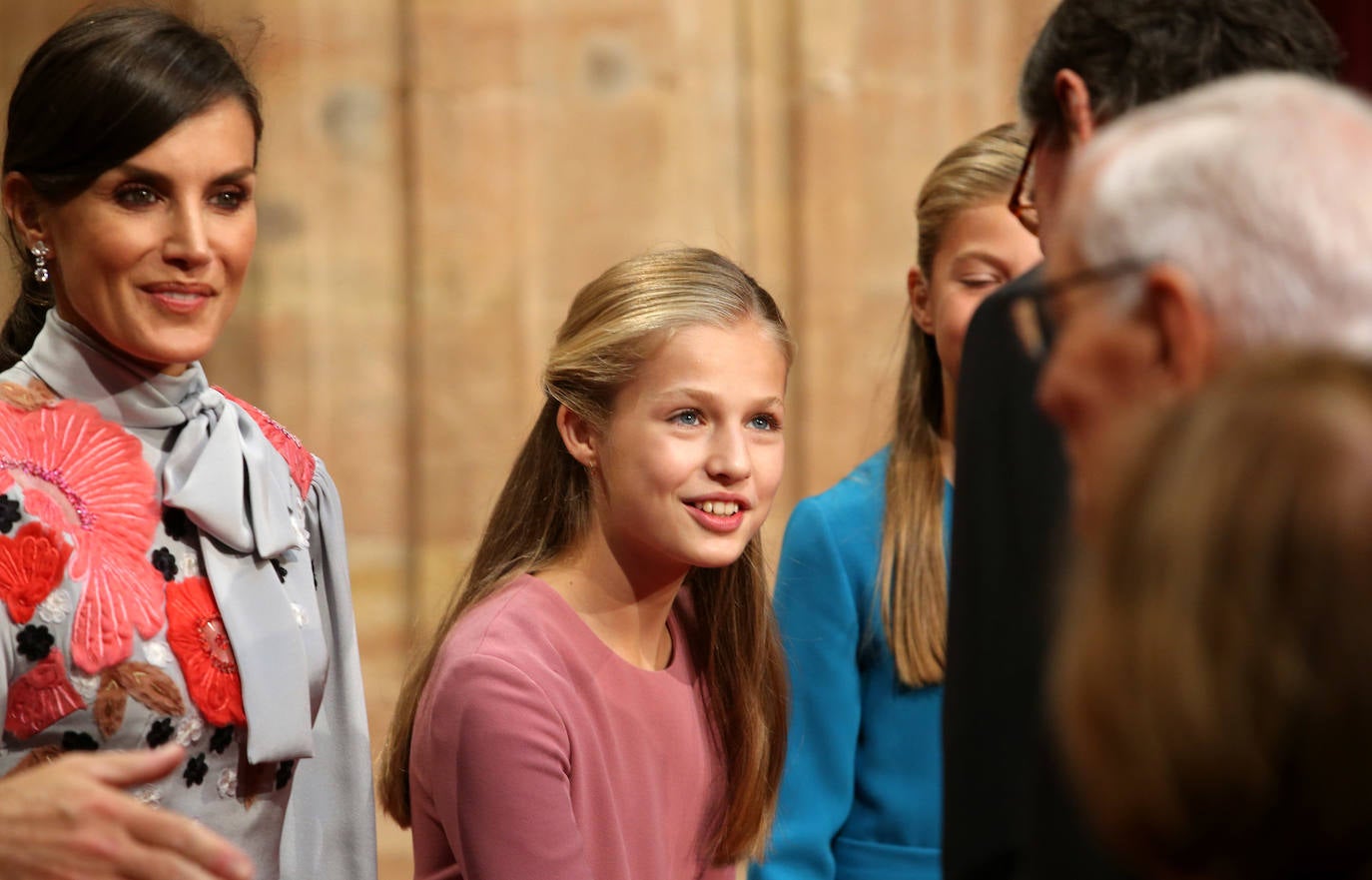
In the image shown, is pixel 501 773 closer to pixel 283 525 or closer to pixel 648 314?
pixel 283 525

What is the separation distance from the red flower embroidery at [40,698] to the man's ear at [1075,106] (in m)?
1.28

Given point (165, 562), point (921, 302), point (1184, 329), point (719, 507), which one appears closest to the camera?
point (1184, 329)

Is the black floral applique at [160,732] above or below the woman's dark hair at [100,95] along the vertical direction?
below

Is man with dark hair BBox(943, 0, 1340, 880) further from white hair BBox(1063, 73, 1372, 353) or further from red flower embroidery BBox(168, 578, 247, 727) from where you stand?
red flower embroidery BBox(168, 578, 247, 727)

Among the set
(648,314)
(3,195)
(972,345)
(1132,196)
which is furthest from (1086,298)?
(3,195)

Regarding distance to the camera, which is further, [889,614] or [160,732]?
[889,614]

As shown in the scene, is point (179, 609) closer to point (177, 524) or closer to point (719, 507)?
point (177, 524)

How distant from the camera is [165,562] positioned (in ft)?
6.81

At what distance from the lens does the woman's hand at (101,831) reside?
4.81 feet

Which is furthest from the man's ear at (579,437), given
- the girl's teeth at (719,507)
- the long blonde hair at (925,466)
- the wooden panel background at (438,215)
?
the wooden panel background at (438,215)

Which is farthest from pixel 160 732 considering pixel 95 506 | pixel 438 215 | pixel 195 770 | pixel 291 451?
pixel 438 215

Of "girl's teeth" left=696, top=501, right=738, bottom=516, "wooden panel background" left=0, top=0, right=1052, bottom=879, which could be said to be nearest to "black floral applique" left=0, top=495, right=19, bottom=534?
"girl's teeth" left=696, top=501, right=738, bottom=516

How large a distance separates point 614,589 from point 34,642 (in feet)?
2.62

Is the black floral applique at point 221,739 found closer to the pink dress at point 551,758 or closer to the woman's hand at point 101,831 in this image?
the pink dress at point 551,758
